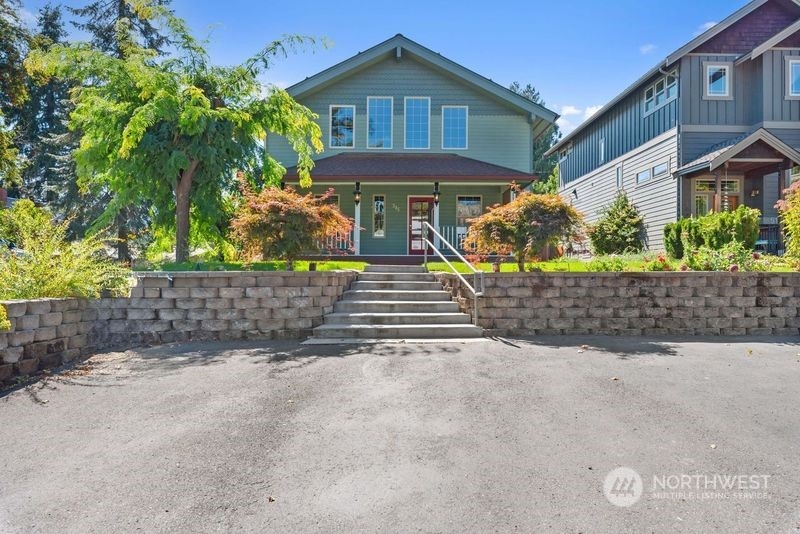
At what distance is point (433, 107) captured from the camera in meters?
14.8

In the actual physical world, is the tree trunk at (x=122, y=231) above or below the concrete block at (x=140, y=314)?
above

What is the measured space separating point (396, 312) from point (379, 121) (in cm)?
959

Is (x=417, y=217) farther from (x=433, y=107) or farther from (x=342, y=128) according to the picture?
(x=342, y=128)

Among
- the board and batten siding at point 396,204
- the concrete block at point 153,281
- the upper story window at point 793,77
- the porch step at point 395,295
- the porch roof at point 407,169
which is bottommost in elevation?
the porch step at point 395,295

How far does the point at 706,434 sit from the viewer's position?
3.26 meters

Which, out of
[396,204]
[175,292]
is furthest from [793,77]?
[175,292]

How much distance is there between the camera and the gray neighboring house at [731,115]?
13.0 meters

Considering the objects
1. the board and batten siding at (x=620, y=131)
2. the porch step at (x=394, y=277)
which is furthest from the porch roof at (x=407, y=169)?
the board and batten siding at (x=620, y=131)

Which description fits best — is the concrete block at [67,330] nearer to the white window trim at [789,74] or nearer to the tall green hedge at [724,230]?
the tall green hedge at [724,230]

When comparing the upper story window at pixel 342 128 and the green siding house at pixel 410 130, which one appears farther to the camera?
the upper story window at pixel 342 128

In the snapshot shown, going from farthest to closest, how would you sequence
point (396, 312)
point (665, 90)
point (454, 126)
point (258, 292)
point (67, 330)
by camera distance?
point (454, 126)
point (665, 90)
point (396, 312)
point (258, 292)
point (67, 330)

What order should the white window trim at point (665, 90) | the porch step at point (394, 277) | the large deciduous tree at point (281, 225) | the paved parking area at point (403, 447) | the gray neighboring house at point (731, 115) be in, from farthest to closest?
the white window trim at point (665, 90)
the gray neighboring house at point (731, 115)
the porch step at point (394, 277)
the large deciduous tree at point (281, 225)
the paved parking area at point (403, 447)

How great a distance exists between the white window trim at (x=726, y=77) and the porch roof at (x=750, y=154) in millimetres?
1864

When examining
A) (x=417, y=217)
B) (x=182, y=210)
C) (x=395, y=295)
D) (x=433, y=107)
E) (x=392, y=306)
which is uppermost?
(x=433, y=107)
